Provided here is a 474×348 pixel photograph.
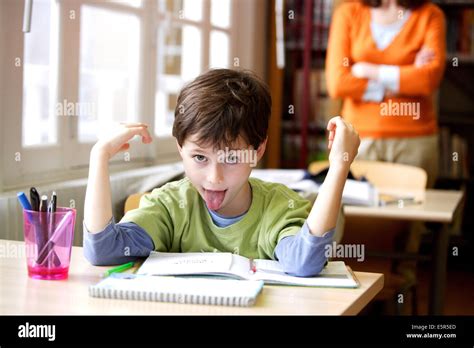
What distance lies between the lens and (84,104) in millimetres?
2707

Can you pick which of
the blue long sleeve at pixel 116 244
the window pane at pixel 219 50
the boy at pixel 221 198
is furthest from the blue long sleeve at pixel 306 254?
the window pane at pixel 219 50

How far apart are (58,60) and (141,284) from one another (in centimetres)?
140

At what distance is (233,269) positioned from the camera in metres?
1.34

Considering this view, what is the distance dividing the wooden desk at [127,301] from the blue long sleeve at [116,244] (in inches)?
1.2

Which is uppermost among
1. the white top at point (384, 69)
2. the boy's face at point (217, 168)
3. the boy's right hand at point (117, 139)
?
the white top at point (384, 69)

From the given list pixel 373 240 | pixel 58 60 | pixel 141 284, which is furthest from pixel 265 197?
pixel 373 240

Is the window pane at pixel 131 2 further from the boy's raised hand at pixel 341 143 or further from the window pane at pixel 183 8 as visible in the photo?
the boy's raised hand at pixel 341 143

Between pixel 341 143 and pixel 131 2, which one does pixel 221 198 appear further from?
pixel 131 2

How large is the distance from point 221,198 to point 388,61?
78.8 inches

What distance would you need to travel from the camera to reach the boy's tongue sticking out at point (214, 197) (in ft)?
4.68

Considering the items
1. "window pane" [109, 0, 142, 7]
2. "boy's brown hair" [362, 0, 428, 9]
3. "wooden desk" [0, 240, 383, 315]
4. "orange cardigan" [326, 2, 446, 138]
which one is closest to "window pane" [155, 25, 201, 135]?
"window pane" [109, 0, 142, 7]

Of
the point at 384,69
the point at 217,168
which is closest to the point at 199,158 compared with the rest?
the point at 217,168
